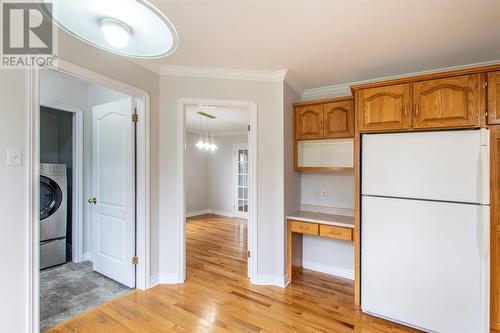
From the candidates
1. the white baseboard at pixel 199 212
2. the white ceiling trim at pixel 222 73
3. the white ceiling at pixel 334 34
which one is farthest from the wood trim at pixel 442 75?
the white baseboard at pixel 199 212

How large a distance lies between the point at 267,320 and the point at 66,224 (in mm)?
3178

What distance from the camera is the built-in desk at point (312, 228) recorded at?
264cm

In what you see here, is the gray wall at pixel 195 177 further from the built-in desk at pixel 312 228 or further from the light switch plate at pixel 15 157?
the light switch plate at pixel 15 157

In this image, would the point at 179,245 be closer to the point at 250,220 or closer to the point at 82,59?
the point at 250,220

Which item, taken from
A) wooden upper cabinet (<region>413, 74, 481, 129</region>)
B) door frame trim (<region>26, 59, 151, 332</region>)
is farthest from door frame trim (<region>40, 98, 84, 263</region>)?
wooden upper cabinet (<region>413, 74, 481, 129</region>)

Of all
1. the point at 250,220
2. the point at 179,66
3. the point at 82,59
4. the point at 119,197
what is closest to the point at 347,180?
the point at 250,220

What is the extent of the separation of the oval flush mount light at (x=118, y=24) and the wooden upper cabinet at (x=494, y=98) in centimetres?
242

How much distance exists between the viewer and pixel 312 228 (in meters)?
2.80

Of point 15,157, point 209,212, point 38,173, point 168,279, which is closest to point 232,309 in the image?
point 168,279

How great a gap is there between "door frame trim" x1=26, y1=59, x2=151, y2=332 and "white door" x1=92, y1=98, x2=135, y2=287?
0.35 feet

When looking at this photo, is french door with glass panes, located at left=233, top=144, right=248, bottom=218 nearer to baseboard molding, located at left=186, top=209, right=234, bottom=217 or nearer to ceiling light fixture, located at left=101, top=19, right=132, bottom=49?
baseboard molding, located at left=186, top=209, right=234, bottom=217

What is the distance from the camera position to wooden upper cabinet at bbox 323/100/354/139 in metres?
2.82

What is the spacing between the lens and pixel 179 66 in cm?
273

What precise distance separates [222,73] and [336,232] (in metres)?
2.29
